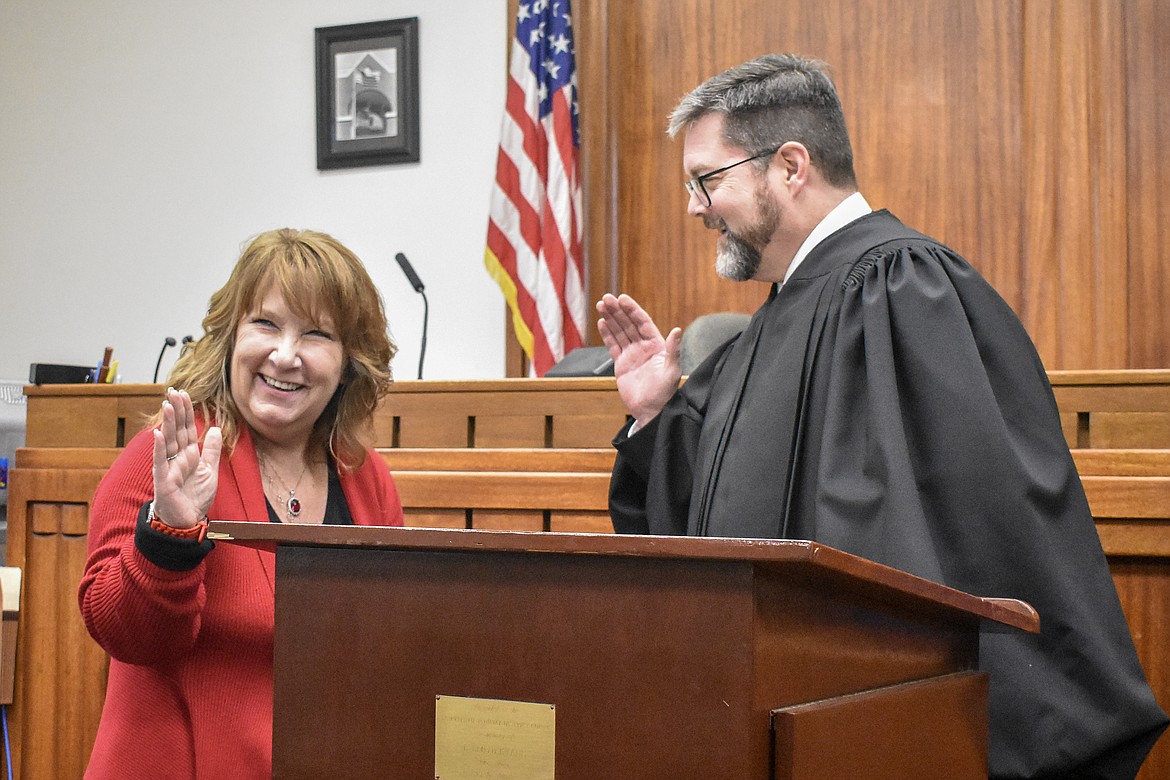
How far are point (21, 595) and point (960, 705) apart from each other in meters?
2.96

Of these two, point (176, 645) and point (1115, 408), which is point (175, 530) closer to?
point (176, 645)

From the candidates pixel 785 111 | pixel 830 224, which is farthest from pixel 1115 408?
pixel 785 111

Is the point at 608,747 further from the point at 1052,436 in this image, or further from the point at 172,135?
the point at 172,135

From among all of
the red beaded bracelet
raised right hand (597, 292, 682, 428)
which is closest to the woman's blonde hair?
the red beaded bracelet

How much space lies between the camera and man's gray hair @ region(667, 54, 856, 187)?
8.11 feet

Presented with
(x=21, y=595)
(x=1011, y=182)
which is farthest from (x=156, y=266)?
(x=1011, y=182)

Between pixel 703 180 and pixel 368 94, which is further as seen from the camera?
pixel 368 94

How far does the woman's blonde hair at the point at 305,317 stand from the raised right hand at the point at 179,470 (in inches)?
10.5

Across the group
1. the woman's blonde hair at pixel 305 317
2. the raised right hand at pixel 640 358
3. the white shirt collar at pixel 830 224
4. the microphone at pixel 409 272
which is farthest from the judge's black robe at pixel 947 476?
the microphone at pixel 409 272

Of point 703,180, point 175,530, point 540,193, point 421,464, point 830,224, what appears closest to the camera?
point 175,530

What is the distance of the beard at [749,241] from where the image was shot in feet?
8.05

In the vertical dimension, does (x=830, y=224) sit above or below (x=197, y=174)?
below

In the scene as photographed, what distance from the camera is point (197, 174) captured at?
5496mm

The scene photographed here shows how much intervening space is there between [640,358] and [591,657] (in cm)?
152
